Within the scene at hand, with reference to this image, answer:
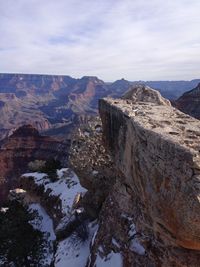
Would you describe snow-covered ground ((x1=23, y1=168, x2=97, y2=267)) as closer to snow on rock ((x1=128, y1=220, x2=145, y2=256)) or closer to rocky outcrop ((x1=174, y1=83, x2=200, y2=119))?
snow on rock ((x1=128, y1=220, x2=145, y2=256))

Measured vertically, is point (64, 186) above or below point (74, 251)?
below

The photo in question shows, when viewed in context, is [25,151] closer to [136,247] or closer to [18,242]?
[18,242]

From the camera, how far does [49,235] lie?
79.2ft

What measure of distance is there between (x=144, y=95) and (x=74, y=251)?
757 centimetres

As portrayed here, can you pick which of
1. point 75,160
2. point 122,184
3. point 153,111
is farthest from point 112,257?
point 75,160

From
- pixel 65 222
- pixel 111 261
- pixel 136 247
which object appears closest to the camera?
pixel 136 247

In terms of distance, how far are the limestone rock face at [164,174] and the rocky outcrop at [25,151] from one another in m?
74.2

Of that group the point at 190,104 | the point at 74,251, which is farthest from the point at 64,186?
the point at 190,104

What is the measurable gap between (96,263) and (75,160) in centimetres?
995

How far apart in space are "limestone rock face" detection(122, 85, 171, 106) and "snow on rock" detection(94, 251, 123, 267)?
21.5 feet

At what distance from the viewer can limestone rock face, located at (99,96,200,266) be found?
8938 millimetres

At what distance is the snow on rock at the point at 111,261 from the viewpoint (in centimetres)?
1369

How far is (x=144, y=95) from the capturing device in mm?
17641

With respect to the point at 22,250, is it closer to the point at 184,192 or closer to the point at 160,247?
the point at 160,247
